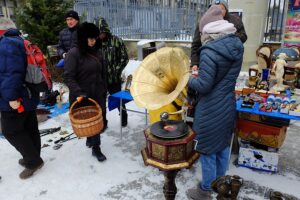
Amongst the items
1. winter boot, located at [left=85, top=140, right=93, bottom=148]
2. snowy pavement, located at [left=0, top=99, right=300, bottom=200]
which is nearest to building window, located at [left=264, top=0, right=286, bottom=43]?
snowy pavement, located at [left=0, top=99, right=300, bottom=200]

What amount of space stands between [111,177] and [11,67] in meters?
1.64

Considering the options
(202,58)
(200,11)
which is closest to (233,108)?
(202,58)

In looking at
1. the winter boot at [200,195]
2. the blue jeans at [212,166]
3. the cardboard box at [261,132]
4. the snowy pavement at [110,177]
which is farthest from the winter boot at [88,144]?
the cardboard box at [261,132]

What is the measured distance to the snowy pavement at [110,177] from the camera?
2.84 meters

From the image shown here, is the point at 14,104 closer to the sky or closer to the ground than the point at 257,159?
closer to the sky

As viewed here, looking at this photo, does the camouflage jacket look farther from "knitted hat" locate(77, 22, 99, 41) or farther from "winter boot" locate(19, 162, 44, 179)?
"winter boot" locate(19, 162, 44, 179)

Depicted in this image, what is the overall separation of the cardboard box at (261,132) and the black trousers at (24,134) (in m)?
2.51

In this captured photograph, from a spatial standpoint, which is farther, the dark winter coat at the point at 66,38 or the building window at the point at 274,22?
the building window at the point at 274,22

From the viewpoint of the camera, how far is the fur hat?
2.92 m

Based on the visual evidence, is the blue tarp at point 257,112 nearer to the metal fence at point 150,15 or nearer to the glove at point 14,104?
the glove at point 14,104

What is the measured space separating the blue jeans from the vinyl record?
709mm

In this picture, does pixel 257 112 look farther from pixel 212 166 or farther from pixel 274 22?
Answer: pixel 274 22

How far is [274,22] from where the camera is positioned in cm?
746

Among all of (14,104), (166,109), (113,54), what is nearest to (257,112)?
(166,109)
